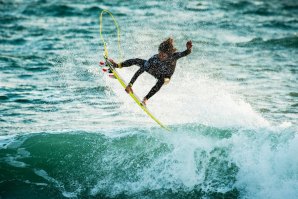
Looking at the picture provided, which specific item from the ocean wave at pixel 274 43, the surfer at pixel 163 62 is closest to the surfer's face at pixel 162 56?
the surfer at pixel 163 62

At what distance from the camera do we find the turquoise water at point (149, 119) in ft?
35.2

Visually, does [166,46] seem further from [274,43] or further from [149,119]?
[274,43]

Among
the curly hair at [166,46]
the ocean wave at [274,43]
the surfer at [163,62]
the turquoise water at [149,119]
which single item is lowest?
the turquoise water at [149,119]

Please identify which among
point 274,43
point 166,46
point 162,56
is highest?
point 166,46

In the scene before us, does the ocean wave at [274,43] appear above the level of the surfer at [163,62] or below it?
below

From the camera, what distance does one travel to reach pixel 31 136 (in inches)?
489

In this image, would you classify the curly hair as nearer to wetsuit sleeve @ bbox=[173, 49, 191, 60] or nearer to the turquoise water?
wetsuit sleeve @ bbox=[173, 49, 191, 60]

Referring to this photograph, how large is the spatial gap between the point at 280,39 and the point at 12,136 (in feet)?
49.0

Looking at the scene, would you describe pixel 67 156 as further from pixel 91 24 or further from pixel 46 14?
pixel 46 14

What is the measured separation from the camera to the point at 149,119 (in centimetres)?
1343

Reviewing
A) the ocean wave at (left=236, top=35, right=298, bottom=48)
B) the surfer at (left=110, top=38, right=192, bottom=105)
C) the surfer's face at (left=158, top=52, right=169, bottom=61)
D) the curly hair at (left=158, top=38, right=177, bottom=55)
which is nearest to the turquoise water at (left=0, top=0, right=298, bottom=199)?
the ocean wave at (left=236, top=35, right=298, bottom=48)

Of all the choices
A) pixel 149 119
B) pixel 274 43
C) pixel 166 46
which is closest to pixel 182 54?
pixel 166 46

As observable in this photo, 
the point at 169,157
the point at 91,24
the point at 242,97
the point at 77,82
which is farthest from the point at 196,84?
the point at 91,24

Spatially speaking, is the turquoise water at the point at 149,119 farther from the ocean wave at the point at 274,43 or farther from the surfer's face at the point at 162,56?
the surfer's face at the point at 162,56
